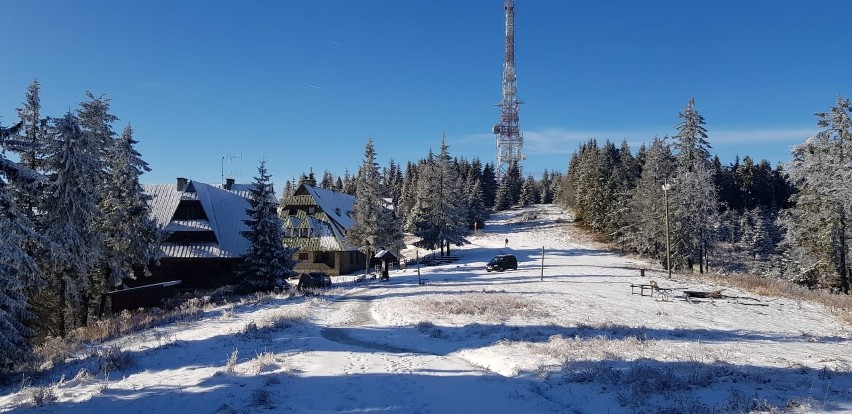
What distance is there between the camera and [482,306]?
883 inches

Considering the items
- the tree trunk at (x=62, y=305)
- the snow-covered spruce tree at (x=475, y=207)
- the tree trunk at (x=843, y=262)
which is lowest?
the tree trunk at (x=62, y=305)

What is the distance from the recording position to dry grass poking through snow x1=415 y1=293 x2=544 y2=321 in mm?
20766

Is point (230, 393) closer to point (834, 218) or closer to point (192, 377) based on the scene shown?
point (192, 377)

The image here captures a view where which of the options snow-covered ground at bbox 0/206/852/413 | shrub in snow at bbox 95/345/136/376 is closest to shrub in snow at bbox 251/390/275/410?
snow-covered ground at bbox 0/206/852/413

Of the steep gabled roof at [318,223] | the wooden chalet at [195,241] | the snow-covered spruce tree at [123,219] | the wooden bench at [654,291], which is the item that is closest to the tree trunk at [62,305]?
the snow-covered spruce tree at [123,219]

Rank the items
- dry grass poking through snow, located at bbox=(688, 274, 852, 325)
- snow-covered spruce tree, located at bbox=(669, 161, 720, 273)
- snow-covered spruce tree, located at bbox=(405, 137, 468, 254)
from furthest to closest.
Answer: snow-covered spruce tree, located at bbox=(405, 137, 468, 254) < snow-covered spruce tree, located at bbox=(669, 161, 720, 273) < dry grass poking through snow, located at bbox=(688, 274, 852, 325)

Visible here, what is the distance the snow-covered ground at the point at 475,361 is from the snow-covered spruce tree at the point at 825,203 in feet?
35.3

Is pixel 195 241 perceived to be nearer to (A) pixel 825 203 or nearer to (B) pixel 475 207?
(A) pixel 825 203

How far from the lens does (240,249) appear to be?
42531 mm

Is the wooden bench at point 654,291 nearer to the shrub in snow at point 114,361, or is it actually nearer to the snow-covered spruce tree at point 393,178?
the shrub in snow at point 114,361

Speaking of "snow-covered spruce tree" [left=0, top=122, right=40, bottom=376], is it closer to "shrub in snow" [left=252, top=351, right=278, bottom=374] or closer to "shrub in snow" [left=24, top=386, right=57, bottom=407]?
"shrub in snow" [left=24, top=386, right=57, bottom=407]

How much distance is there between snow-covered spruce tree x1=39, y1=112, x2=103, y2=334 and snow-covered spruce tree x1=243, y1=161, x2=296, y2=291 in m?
8.62

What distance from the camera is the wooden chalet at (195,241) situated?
40.9 meters

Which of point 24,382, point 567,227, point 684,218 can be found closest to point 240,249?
point 24,382
